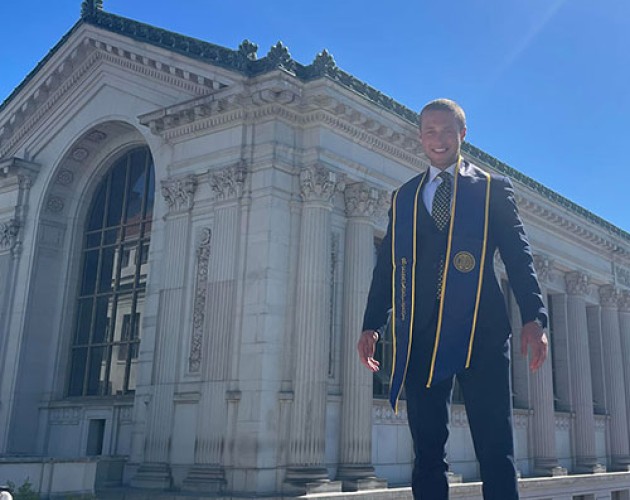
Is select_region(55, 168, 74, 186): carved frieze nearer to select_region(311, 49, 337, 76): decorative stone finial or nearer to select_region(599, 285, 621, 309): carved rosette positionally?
select_region(311, 49, 337, 76): decorative stone finial

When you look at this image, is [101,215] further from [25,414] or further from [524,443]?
[524,443]

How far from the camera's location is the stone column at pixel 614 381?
3033 cm

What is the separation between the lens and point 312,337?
17.0 meters

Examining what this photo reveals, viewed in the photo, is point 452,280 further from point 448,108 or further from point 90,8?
point 90,8

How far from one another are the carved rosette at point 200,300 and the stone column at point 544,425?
42.3ft

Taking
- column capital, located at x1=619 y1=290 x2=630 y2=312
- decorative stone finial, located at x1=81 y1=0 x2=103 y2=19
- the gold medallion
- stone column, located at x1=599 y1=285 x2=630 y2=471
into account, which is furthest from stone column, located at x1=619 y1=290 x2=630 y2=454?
the gold medallion

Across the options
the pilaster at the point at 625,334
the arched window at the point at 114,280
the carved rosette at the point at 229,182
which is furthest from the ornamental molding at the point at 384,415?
the pilaster at the point at 625,334

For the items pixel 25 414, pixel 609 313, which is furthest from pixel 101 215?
pixel 609 313

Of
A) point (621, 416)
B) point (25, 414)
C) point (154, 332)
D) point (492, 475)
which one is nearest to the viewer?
point (492, 475)

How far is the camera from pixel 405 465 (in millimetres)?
19578

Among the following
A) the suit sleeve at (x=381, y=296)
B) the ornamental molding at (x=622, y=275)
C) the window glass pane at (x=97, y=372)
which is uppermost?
the ornamental molding at (x=622, y=275)

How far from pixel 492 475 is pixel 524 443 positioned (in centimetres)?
2313

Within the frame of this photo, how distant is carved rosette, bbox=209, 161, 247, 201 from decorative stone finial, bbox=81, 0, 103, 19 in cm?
816

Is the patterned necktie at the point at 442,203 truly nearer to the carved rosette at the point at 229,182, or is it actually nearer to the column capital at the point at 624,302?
the carved rosette at the point at 229,182
